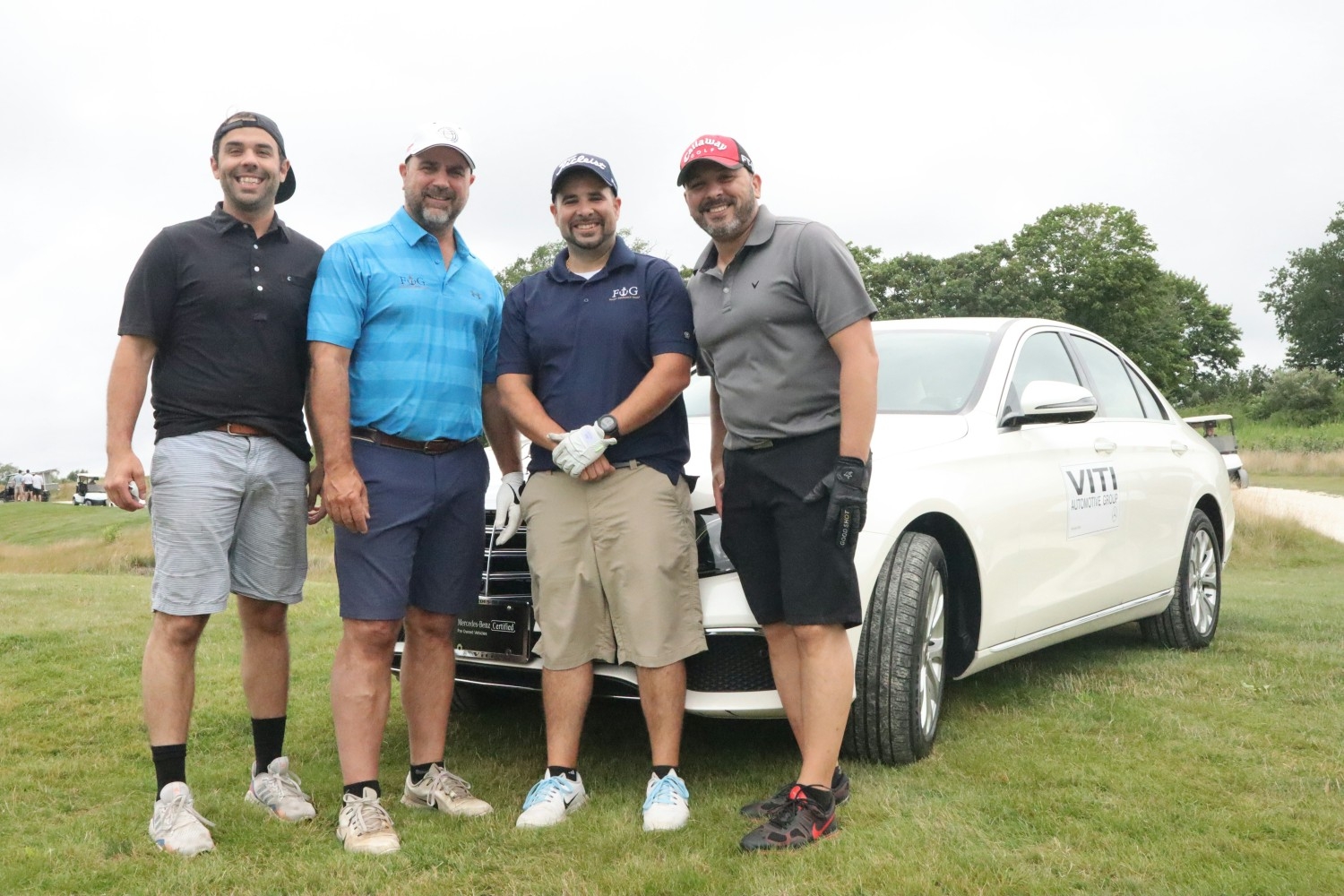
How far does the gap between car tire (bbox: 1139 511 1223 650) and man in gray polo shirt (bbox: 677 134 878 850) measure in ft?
10.1

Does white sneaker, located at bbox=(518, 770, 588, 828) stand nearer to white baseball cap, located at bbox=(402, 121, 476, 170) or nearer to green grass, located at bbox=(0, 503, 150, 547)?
white baseball cap, located at bbox=(402, 121, 476, 170)

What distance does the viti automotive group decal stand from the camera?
15.1ft

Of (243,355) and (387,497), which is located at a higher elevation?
(243,355)

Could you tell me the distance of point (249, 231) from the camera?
3.50m

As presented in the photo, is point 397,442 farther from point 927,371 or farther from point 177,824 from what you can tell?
point 927,371

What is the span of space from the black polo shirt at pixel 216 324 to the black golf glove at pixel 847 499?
1.62m

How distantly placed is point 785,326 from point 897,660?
1.09 meters

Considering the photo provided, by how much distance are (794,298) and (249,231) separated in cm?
164

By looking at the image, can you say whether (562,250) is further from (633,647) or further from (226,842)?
(226,842)

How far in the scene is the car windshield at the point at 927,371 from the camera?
4344mm

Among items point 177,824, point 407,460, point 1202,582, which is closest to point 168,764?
point 177,824

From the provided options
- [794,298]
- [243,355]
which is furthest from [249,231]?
[794,298]

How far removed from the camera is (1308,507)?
1862 cm

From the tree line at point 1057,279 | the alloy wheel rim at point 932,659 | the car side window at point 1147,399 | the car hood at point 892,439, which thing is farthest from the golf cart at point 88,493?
the alloy wheel rim at point 932,659
